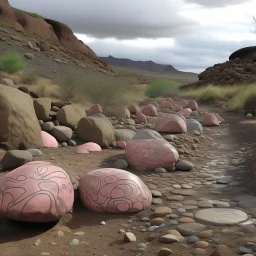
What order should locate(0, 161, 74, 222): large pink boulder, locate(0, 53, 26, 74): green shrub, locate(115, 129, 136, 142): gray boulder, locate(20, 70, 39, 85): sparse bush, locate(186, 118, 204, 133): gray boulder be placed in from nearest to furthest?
locate(0, 161, 74, 222): large pink boulder
locate(115, 129, 136, 142): gray boulder
locate(186, 118, 204, 133): gray boulder
locate(20, 70, 39, 85): sparse bush
locate(0, 53, 26, 74): green shrub

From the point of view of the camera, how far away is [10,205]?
11.4 feet

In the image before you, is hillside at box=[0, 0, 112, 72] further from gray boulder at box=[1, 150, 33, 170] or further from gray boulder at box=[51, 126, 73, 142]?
gray boulder at box=[1, 150, 33, 170]

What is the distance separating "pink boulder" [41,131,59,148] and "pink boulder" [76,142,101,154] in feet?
1.13

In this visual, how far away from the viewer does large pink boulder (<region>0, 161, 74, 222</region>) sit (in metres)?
3.44

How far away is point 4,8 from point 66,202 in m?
27.7

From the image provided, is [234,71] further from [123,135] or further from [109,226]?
[109,226]

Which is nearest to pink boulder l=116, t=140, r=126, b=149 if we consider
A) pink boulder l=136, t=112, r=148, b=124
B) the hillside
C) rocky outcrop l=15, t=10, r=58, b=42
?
pink boulder l=136, t=112, r=148, b=124

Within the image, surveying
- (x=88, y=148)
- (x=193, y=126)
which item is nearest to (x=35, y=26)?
(x=193, y=126)

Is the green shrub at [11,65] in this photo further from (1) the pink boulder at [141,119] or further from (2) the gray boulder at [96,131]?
(2) the gray boulder at [96,131]

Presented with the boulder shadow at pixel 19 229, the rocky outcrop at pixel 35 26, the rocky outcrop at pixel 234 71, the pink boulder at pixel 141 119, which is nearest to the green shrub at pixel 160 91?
the rocky outcrop at pixel 234 71

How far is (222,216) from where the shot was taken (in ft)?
11.6

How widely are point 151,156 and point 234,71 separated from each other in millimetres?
18189

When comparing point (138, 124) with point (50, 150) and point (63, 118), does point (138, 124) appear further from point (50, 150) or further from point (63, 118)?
point (50, 150)

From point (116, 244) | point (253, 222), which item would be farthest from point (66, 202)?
point (253, 222)
